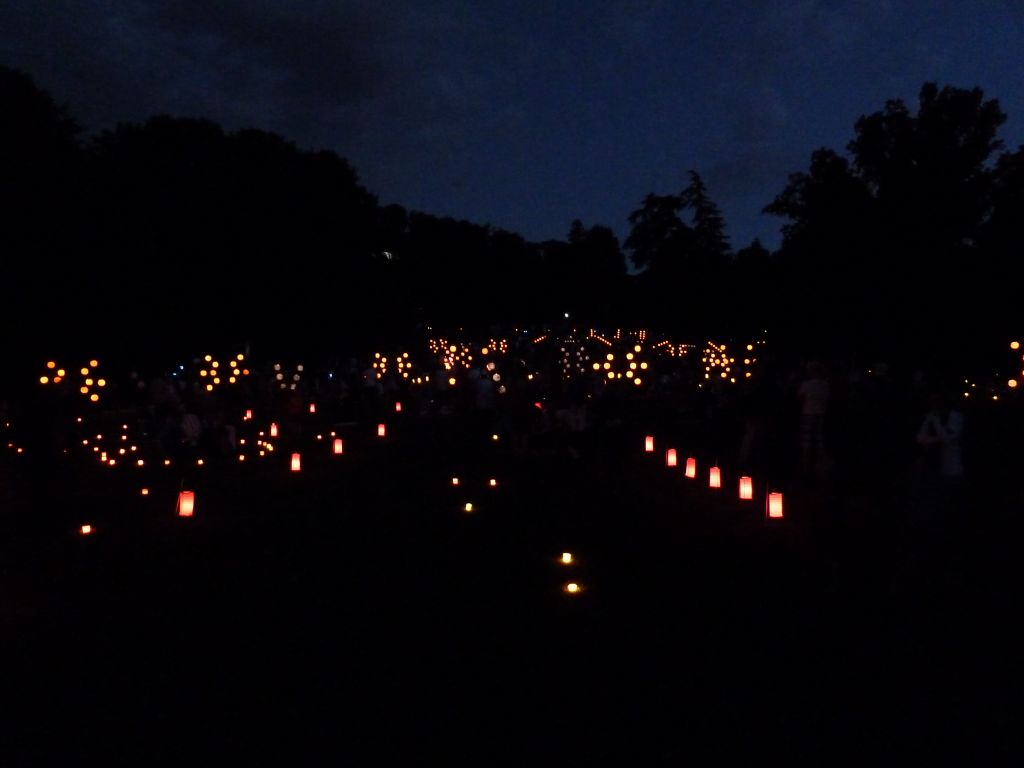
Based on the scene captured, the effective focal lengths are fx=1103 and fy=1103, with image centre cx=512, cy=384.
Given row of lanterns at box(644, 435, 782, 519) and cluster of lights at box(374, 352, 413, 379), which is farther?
cluster of lights at box(374, 352, 413, 379)

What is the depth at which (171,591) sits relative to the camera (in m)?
8.52

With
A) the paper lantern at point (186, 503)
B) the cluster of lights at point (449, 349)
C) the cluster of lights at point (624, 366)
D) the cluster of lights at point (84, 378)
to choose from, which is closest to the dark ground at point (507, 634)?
the paper lantern at point (186, 503)

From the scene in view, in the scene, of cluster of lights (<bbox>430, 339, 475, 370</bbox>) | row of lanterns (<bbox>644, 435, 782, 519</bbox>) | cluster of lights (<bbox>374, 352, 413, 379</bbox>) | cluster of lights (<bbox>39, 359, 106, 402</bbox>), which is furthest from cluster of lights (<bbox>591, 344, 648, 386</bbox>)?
cluster of lights (<bbox>430, 339, 475, 370</bbox>)

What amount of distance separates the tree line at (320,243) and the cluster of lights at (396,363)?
1.04 meters

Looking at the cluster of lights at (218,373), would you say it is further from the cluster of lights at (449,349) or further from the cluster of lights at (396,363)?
the cluster of lights at (449,349)

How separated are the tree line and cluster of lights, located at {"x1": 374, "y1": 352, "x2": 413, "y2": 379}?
3.43 feet

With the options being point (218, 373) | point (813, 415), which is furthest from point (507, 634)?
point (218, 373)

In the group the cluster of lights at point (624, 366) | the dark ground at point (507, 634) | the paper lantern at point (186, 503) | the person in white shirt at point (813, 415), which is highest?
the cluster of lights at point (624, 366)

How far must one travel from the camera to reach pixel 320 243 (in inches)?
1426

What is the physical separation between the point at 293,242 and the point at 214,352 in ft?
18.3

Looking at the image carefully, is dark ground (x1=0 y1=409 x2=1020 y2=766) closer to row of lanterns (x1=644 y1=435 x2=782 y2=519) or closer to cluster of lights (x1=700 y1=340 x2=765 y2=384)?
row of lanterns (x1=644 y1=435 x2=782 y2=519)

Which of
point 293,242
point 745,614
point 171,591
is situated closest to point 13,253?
point 171,591

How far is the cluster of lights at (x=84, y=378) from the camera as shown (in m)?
11.3

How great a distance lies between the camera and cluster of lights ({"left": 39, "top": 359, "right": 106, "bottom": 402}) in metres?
11.3
